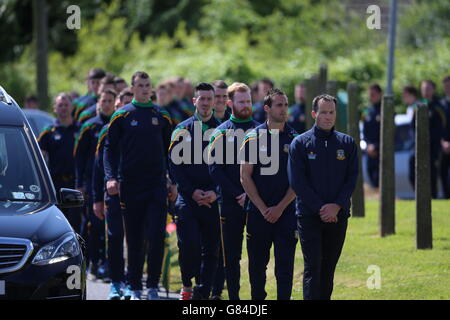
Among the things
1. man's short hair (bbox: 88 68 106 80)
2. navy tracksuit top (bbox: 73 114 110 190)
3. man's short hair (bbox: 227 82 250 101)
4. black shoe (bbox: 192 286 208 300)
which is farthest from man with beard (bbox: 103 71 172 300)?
man's short hair (bbox: 88 68 106 80)

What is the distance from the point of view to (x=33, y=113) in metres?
20.1

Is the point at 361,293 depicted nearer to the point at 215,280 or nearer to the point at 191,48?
the point at 215,280

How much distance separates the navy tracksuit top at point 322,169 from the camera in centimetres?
1016

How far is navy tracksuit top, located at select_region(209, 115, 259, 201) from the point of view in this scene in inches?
447

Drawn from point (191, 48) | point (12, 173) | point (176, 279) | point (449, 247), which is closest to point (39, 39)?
point (191, 48)

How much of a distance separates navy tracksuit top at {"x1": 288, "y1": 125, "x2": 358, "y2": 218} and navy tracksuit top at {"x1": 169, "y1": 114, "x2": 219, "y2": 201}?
1.95 m

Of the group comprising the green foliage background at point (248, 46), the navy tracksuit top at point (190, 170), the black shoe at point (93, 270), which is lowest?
the black shoe at point (93, 270)

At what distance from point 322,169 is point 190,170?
7.22 ft

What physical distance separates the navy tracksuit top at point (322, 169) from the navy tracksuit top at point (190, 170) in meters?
1.95

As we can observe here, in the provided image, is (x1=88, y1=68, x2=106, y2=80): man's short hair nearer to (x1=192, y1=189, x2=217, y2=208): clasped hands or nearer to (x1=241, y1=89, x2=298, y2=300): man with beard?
(x1=192, y1=189, x2=217, y2=208): clasped hands

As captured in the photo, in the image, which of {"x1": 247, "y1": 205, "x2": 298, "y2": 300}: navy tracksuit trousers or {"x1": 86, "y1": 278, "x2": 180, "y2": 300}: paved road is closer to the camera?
{"x1": 247, "y1": 205, "x2": 298, "y2": 300}: navy tracksuit trousers

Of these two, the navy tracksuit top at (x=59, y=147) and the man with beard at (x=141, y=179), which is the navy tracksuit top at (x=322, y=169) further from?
the navy tracksuit top at (x=59, y=147)

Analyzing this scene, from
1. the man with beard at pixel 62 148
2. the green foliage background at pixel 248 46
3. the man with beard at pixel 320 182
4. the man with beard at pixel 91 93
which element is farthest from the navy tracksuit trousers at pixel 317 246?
the green foliage background at pixel 248 46
